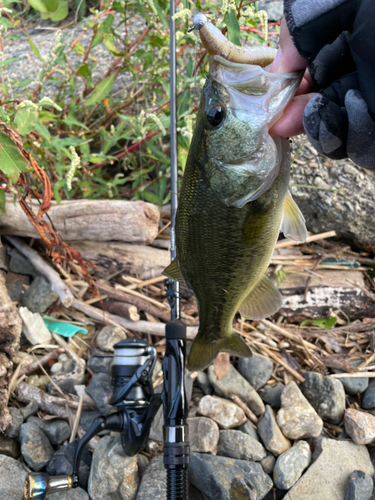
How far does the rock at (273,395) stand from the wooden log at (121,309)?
1087mm

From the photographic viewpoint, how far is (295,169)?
13.4 ft

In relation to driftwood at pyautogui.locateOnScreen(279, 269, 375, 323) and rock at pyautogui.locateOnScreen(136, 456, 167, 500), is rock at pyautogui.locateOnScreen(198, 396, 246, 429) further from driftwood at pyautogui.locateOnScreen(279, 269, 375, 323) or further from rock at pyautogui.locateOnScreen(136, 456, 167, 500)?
driftwood at pyautogui.locateOnScreen(279, 269, 375, 323)

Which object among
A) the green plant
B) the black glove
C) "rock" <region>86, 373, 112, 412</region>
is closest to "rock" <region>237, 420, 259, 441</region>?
"rock" <region>86, 373, 112, 412</region>

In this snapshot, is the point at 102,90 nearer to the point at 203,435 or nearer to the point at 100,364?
the point at 100,364

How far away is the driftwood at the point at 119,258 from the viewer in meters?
3.74

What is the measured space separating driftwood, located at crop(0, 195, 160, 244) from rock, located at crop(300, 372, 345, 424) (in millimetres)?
1567

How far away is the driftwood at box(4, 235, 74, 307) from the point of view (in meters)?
3.45

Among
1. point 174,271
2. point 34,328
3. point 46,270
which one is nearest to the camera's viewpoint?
point 174,271

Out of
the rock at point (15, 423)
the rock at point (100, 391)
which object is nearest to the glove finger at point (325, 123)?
the rock at point (100, 391)

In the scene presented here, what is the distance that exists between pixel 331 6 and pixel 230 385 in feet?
8.17

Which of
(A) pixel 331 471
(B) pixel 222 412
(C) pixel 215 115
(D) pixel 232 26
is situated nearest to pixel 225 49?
(C) pixel 215 115

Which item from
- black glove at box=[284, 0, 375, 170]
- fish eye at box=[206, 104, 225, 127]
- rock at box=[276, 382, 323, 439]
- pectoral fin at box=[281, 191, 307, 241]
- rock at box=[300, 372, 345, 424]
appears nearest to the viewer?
black glove at box=[284, 0, 375, 170]

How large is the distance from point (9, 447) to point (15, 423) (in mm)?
147

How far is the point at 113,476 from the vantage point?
2.79 m
